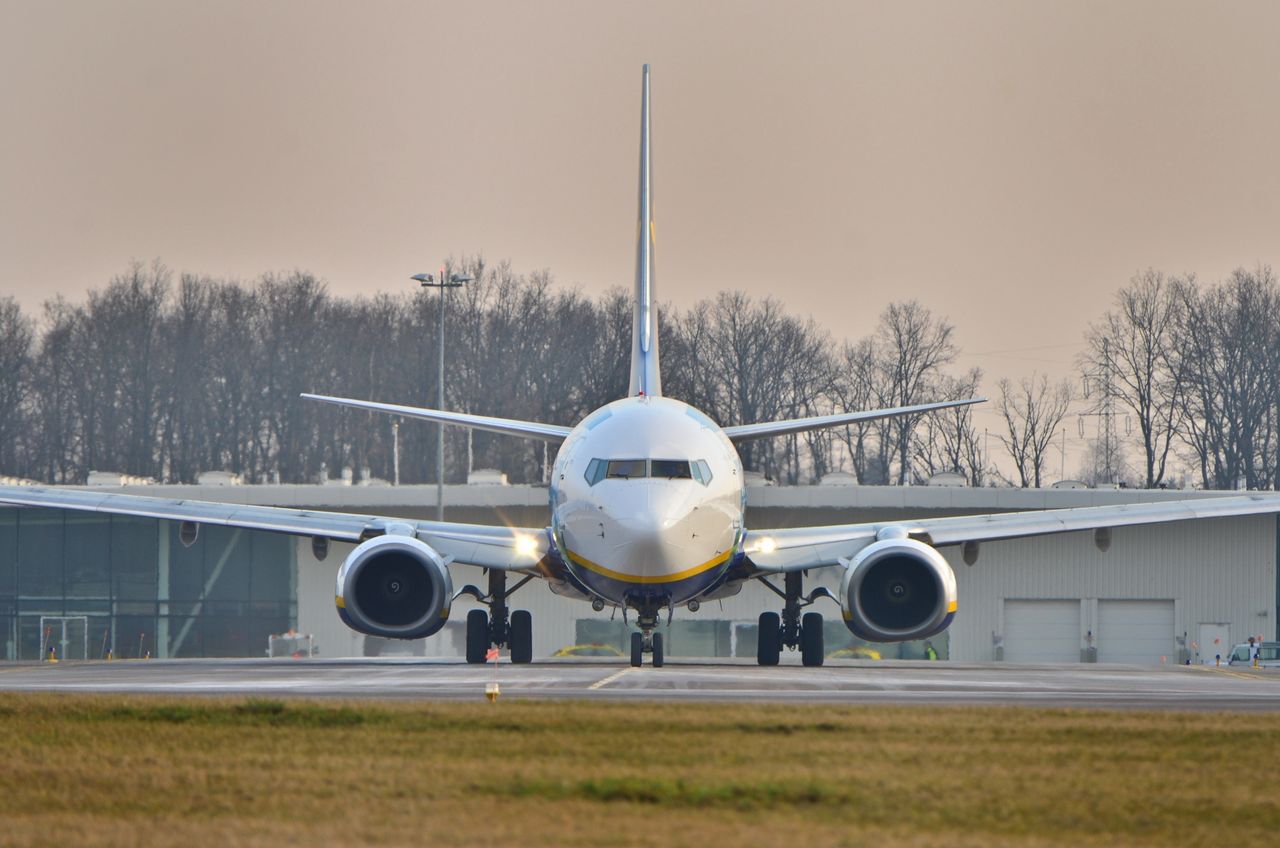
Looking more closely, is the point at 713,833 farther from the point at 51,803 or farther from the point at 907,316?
the point at 907,316

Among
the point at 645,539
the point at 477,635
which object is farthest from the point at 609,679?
the point at 477,635

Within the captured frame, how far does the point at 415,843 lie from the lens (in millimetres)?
10703

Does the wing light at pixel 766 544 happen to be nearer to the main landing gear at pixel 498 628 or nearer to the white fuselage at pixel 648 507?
the white fuselage at pixel 648 507

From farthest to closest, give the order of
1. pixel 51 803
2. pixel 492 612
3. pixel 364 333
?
pixel 364 333 < pixel 492 612 < pixel 51 803

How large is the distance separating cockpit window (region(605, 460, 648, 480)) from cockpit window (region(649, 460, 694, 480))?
0.39ft

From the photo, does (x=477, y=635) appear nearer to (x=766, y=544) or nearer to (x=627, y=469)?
(x=766, y=544)

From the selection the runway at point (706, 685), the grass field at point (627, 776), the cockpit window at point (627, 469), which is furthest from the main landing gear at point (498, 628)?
the grass field at point (627, 776)

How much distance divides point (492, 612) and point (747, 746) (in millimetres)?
19986

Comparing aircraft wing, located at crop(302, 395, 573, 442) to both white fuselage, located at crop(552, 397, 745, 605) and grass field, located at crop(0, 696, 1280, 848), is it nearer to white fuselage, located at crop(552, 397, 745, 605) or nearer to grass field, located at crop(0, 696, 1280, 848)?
white fuselage, located at crop(552, 397, 745, 605)

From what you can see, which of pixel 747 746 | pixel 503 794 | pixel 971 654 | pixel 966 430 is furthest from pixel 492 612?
pixel 966 430

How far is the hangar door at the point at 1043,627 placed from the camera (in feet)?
197

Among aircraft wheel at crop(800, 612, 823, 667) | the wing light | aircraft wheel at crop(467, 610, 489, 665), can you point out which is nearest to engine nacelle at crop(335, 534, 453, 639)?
aircraft wheel at crop(467, 610, 489, 665)

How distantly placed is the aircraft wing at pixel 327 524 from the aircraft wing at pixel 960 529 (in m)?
3.86

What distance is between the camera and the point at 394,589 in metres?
33.1
